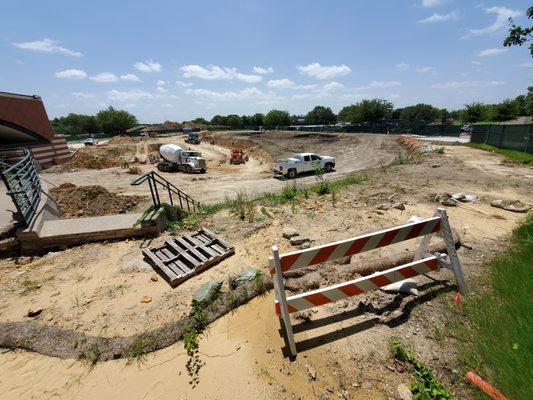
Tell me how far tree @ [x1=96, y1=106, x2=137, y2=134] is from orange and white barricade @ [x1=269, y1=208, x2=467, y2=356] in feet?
324

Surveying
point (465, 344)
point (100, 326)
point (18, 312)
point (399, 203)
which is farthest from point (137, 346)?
point (399, 203)

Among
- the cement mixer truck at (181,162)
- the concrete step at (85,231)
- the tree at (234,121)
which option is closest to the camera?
the concrete step at (85,231)

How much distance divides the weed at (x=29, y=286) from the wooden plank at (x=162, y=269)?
216 centimetres

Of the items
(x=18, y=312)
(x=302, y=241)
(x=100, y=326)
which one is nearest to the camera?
(x=100, y=326)

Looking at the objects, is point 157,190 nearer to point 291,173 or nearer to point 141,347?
point 141,347

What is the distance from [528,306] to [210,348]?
14.4 ft

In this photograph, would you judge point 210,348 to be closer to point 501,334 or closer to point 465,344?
point 465,344

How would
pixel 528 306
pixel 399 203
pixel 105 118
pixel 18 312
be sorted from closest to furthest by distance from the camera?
pixel 528 306 < pixel 18 312 < pixel 399 203 < pixel 105 118

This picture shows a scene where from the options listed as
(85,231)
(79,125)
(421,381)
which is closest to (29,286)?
(85,231)

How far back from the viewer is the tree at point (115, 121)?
3322 inches

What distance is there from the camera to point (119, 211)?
1136cm

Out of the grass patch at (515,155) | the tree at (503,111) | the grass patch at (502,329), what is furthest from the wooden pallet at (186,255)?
the tree at (503,111)

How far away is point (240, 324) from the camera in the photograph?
153 inches

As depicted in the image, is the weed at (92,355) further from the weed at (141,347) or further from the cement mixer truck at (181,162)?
the cement mixer truck at (181,162)
